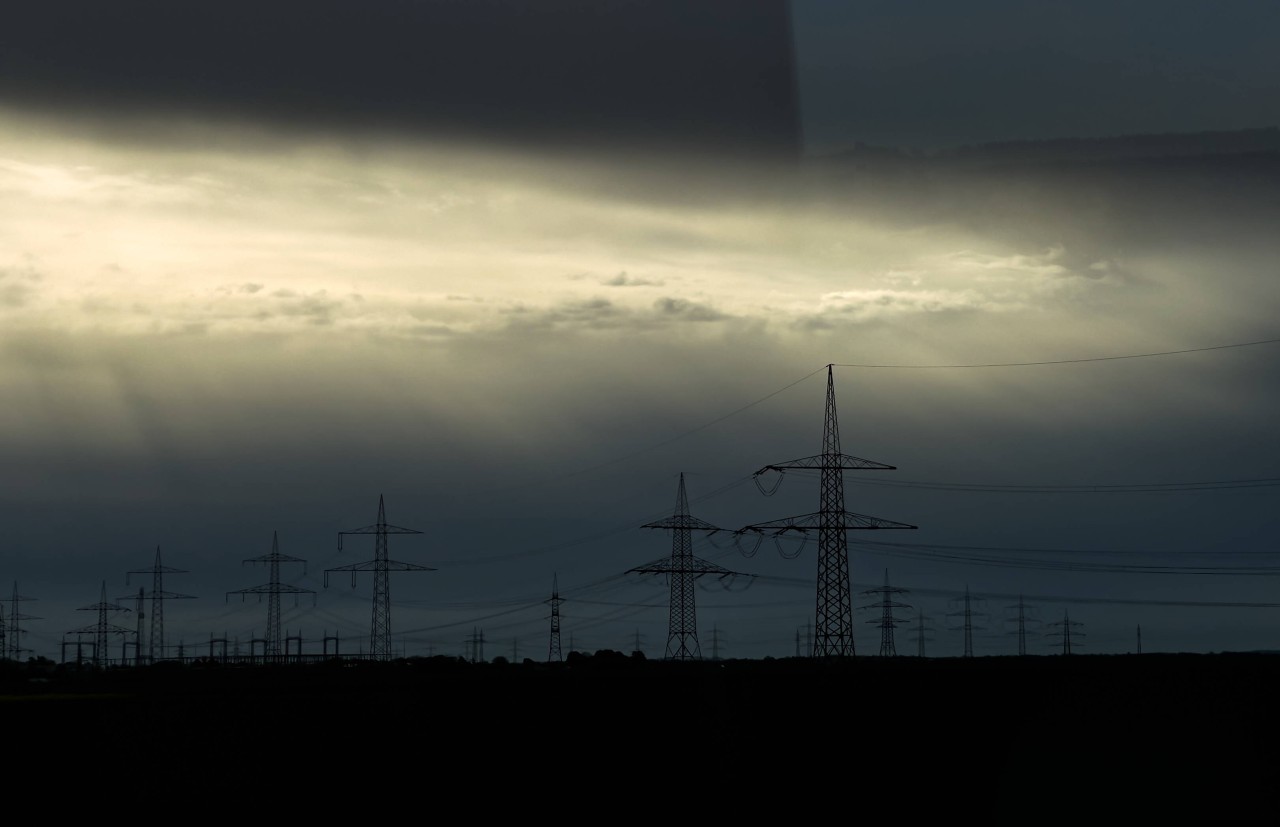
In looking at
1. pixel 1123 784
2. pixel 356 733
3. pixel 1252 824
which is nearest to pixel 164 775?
pixel 356 733

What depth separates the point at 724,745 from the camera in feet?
237

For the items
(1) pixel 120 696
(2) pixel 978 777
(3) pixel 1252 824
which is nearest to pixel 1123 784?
(2) pixel 978 777

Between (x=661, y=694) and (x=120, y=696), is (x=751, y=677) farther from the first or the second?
(x=120, y=696)

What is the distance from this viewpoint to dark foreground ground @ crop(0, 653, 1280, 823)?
57.3 metres

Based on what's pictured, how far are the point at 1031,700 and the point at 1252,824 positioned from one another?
4141 centimetres

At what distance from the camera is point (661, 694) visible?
297ft

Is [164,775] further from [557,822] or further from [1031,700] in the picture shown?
[1031,700]

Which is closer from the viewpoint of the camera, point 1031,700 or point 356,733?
point 356,733

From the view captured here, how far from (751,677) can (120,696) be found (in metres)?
46.0

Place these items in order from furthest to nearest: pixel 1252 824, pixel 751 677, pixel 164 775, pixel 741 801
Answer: pixel 751 677, pixel 164 775, pixel 741 801, pixel 1252 824

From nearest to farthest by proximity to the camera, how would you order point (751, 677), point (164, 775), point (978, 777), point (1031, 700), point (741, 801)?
point (741, 801) → point (978, 777) → point (164, 775) → point (1031, 700) → point (751, 677)

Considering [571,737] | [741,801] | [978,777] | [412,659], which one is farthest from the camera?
[412,659]

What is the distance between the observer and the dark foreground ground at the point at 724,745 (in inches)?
2258

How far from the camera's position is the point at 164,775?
222 feet
